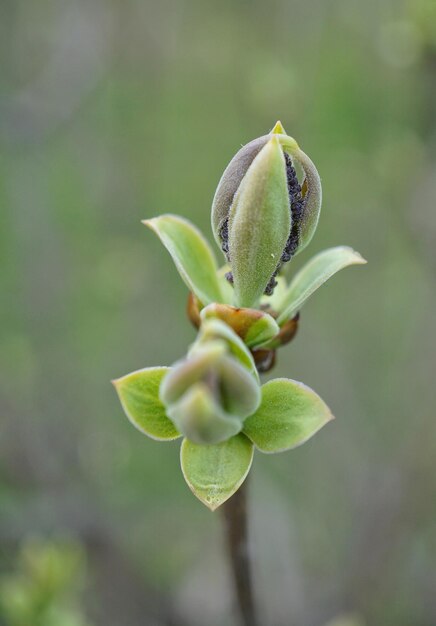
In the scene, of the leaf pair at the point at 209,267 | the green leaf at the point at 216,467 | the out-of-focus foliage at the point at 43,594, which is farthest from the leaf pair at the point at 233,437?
the out-of-focus foliage at the point at 43,594

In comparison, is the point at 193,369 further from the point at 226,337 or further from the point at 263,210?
the point at 263,210

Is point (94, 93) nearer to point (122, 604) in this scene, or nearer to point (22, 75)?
point (22, 75)

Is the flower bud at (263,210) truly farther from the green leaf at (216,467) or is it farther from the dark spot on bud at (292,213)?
the green leaf at (216,467)

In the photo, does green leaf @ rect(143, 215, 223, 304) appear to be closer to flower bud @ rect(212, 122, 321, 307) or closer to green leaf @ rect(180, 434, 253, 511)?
flower bud @ rect(212, 122, 321, 307)

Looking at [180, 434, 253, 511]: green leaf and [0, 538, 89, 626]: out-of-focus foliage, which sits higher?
[180, 434, 253, 511]: green leaf

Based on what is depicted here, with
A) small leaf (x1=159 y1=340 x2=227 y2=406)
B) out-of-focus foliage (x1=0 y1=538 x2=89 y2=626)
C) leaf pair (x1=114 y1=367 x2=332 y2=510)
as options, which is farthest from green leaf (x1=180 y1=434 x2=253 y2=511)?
out-of-focus foliage (x1=0 y1=538 x2=89 y2=626)

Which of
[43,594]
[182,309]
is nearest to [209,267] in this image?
[43,594]
